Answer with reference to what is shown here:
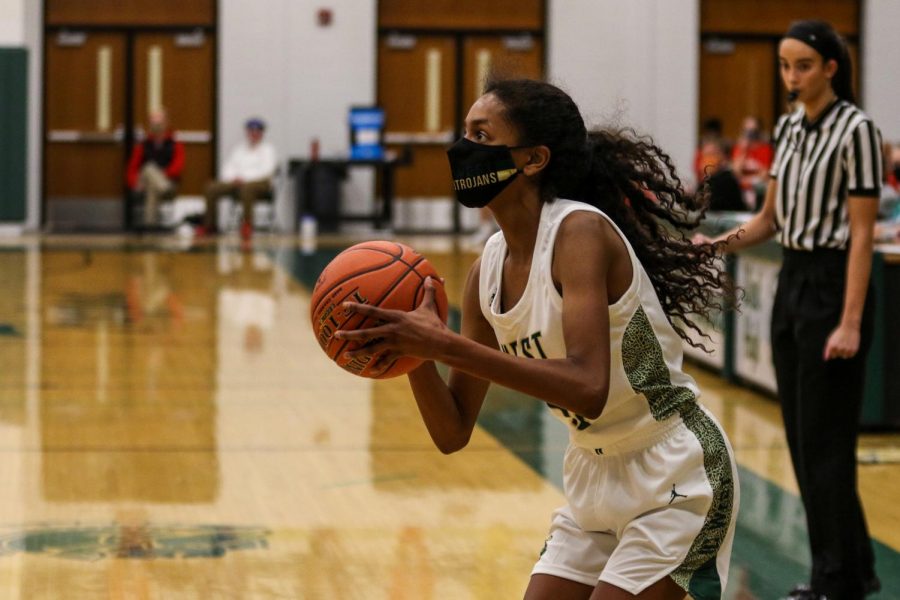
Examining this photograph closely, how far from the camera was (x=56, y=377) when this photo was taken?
8.77 metres

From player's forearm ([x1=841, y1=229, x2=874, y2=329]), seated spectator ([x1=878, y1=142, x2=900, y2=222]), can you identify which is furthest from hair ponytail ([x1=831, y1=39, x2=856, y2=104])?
seated spectator ([x1=878, y1=142, x2=900, y2=222])

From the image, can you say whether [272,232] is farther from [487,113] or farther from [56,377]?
[487,113]

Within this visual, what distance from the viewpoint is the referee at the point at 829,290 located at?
13.9ft

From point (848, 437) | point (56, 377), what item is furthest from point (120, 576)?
point (56, 377)

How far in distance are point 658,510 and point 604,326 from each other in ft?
1.42

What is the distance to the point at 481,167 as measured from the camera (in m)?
2.78

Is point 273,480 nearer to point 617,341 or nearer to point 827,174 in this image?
point 827,174

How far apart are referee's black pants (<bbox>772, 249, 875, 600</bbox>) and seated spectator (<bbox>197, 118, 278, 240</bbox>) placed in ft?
51.3

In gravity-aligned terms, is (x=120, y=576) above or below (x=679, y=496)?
below

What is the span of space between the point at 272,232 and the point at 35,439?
14.8 meters

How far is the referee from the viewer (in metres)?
4.23

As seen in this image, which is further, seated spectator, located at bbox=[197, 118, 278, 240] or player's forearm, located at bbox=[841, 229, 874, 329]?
seated spectator, located at bbox=[197, 118, 278, 240]

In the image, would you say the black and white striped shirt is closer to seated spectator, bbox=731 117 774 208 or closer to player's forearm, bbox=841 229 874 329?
player's forearm, bbox=841 229 874 329

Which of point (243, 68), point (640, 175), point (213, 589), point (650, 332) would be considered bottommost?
point (213, 589)
